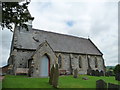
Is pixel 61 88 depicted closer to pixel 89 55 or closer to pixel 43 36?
pixel 43 36

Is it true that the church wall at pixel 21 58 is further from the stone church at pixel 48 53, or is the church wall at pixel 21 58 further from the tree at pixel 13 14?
the tree at pixel 13 14

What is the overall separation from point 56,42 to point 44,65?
25.2 ft

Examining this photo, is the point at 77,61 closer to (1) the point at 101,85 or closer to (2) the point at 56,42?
(2) the point at 56,42

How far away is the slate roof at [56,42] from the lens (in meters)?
24.2

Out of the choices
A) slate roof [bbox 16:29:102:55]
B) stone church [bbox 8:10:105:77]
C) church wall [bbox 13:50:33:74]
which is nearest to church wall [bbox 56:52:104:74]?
stone church [bbox 8:10:105:77]

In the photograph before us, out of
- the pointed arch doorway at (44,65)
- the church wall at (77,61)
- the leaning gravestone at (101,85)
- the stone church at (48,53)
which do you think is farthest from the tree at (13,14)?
the church wall at (77,61)

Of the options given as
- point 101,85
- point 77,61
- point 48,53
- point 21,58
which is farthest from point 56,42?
point 101,85

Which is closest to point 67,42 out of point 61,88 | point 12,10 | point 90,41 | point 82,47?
point 82,47

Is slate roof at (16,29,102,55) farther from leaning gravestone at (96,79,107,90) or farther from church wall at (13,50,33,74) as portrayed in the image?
leaning gravestone at (96,79,107,90)

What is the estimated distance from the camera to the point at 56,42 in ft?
93.4

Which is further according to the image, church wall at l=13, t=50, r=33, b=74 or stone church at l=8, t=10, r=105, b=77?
church wall at l=13, t=50, r=33, b=74

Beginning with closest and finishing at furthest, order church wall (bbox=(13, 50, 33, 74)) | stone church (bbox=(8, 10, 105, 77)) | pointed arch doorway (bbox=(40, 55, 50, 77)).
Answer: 1. stone church (bbox=(8, 10, 105, 77))
2. pointed arch doorway (bbox=(40, 55, 50, 77))
3. church wall (bbox=(13, 50, 33, 74))

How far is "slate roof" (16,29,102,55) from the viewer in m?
24.2

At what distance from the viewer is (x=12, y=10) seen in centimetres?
945
